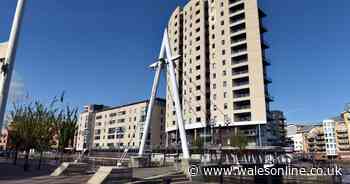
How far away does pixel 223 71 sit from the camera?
7100 cm

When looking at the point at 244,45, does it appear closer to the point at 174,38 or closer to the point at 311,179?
the point at 174,38

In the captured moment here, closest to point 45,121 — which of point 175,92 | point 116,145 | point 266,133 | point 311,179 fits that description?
point 175,92

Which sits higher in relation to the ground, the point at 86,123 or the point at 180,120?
the point at 86,123

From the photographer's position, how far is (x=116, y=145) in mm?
107500

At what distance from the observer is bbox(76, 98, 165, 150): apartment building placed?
101 m

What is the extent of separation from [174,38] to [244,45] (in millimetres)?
27339

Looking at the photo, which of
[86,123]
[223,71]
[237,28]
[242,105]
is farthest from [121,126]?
[237,28]

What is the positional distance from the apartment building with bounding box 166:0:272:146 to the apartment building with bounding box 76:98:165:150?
18.1 m

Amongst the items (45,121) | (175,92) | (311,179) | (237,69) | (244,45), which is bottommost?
(311,179)

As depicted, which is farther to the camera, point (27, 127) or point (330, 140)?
point (330, 140)

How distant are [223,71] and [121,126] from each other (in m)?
54.3

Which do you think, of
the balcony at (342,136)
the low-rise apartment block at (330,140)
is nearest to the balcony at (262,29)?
the low-rise apartment block at (330,140)

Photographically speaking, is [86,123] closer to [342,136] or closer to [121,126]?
[121,126]

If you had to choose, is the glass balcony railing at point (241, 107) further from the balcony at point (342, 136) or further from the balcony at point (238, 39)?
the balcony at point (342, 136)
